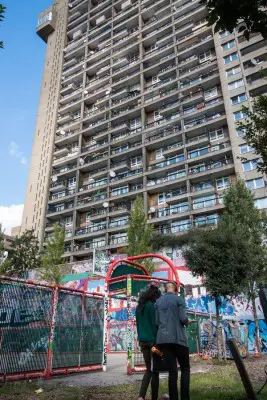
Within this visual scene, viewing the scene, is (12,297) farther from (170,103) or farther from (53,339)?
(170,103)

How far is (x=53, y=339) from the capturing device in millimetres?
7750

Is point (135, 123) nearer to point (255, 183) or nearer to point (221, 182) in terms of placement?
point (221, 182)

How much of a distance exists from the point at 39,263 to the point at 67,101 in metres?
32.4

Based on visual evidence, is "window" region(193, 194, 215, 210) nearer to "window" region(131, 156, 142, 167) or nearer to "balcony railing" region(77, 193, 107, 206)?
"window" region(131, 156, 142, 167)

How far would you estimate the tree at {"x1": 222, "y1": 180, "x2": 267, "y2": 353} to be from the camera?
16.2 metres

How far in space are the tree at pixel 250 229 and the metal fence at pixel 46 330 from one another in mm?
8586

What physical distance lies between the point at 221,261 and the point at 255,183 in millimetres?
18711

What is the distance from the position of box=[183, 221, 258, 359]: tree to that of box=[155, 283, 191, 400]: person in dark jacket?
32.8 ft

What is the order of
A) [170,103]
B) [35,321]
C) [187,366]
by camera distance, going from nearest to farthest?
1. [187,366]
2. [35,321]
3. [170,103]

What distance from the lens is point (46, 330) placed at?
764 centimetres

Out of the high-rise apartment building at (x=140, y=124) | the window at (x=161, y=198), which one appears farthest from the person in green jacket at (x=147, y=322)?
the window at (x=161, y=198)

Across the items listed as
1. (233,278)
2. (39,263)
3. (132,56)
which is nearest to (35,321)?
(233,278)

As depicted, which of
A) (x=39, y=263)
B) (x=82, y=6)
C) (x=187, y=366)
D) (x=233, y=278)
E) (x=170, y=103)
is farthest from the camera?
(x=82, y=6)

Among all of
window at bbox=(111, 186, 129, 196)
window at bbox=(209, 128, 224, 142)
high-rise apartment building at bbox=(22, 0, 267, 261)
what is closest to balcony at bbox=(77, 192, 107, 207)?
high-rise apartment building at bbox=(22, 0, 267, 261)
